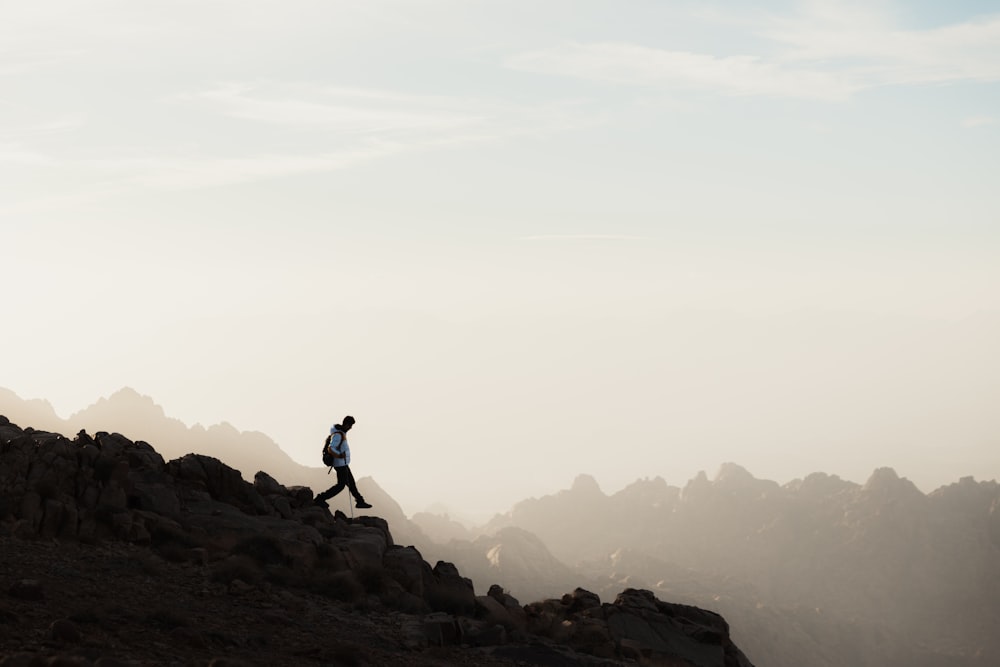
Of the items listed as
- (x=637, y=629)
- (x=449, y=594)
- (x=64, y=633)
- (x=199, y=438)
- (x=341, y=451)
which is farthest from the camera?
(x=199, y=438)

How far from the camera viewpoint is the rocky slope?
1762 centimetres

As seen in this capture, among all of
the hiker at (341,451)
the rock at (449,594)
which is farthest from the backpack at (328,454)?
the rock at (449,594)

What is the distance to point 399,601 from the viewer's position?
23.5 meters

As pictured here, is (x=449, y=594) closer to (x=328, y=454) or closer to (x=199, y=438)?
(x=328, y=454)

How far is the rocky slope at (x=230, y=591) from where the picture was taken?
17.6 m

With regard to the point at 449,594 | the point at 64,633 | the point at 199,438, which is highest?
the point at 199,438

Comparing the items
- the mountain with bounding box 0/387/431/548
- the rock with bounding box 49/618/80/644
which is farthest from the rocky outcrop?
the mountain with bounding box 0/387/431/548

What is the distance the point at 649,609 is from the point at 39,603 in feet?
52.2

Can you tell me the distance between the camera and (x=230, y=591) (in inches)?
826

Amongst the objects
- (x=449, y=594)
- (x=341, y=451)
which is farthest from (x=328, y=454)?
(x=449, y=594)

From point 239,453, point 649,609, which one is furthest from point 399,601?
point 239,453

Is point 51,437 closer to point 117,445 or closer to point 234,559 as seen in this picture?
point 117,445

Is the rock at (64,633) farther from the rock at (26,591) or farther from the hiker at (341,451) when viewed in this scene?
the hiker at (341,451)

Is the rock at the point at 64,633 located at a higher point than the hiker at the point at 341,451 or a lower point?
lower
